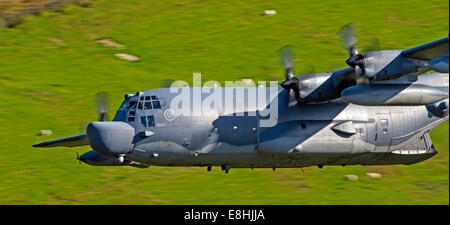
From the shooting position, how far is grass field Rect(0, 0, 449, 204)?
3014cm

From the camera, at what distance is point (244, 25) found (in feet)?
157

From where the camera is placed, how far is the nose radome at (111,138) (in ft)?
79.4

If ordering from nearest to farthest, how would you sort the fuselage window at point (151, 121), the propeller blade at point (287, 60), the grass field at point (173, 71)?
the fuselage window at point (151, 121) < the propeller blade at point (287, 60) < the grass field at point (173, 71)

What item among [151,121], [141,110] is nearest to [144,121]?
[151,121]

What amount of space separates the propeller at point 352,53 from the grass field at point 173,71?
189 centimetres

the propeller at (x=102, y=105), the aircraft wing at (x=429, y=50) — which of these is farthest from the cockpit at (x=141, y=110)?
the aircraft wing at (x=429, y=50)

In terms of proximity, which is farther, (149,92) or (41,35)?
(41,35)

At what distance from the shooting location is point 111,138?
24203mm

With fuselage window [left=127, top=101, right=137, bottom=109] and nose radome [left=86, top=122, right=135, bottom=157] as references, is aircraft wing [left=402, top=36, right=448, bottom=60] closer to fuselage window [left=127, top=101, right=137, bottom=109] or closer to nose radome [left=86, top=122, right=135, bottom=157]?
fuselage window [left=127, top=101, right=137, bottom=109]

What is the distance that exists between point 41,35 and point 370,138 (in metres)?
25.8

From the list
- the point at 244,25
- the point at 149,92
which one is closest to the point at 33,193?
the point at 149,92

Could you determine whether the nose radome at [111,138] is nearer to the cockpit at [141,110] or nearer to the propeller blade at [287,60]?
the cockpit at [141,110]

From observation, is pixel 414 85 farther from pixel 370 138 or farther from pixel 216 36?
pixel 216 36

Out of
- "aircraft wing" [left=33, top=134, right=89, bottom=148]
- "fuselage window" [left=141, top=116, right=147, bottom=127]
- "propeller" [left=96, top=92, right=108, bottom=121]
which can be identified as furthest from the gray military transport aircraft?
"aircraft wing" [left=33, top=134, right=89, bottom=148]
